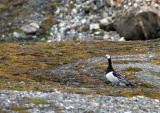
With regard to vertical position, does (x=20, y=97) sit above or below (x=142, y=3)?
below

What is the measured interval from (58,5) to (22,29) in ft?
33.2

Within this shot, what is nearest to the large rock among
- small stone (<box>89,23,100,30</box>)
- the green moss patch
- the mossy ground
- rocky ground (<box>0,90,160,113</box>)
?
the mossy ground

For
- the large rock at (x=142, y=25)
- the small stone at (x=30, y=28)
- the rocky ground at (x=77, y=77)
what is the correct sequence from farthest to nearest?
the small stone at (x=30, y=28), the large rock at (x=142, y=25), the rocky ground at (x=77, y=77)

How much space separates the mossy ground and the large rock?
484cm

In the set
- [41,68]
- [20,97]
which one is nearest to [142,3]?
[41,68]

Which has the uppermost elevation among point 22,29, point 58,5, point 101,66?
point 58,5

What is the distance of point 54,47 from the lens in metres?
35.5

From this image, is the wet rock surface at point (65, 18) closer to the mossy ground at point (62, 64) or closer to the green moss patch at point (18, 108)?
the mossy ground at point (62, 64)

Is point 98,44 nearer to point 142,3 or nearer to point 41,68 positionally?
point 41,68

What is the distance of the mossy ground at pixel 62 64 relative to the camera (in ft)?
56.2

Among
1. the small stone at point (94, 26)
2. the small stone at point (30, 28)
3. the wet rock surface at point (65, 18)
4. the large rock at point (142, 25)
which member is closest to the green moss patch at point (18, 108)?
the large rock at point (142, 25)

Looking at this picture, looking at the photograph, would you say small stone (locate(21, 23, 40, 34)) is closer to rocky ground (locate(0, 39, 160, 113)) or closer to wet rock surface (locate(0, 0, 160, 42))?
wet rock surface (locate(0, 0, 160, 42))

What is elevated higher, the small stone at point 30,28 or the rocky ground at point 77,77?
the small stone at point 30,28

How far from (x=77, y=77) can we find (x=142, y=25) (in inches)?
852
